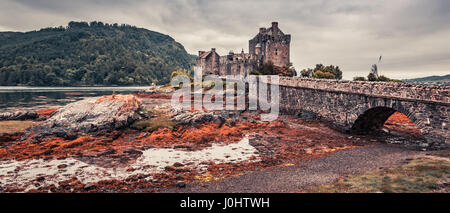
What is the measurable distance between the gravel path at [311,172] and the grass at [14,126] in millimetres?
24845

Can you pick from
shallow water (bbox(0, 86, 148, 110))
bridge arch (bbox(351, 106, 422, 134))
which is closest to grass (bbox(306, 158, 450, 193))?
bridge arch (bbox(351, 106, 422, 134))

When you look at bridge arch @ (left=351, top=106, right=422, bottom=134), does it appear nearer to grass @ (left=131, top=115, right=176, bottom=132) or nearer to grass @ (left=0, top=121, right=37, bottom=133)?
grass @ (left=131, top=115, right=176, bottom=132)

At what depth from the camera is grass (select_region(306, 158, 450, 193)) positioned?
11711mm

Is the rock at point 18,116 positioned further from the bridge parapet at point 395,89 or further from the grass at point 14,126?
the bridge parapet at point 395,89

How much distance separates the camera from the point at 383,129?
27.3m

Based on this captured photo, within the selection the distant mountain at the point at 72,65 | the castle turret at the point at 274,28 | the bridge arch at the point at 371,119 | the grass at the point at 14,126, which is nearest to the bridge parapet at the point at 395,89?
the bridge arch at the point at 371,119

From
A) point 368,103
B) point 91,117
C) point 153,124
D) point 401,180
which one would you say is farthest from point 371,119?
point 91,117

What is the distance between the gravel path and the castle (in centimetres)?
4627

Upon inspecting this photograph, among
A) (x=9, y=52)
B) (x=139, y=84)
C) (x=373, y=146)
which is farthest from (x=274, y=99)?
(x=9, y=52)

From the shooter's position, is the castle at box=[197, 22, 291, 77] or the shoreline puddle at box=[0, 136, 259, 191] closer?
the shoreline puddle at box=[0, 136, 259, 191]

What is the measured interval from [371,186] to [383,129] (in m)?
18.3

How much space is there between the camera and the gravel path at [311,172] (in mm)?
13461

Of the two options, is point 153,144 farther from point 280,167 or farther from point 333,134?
point 333,134

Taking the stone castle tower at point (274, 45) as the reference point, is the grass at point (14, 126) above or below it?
below
